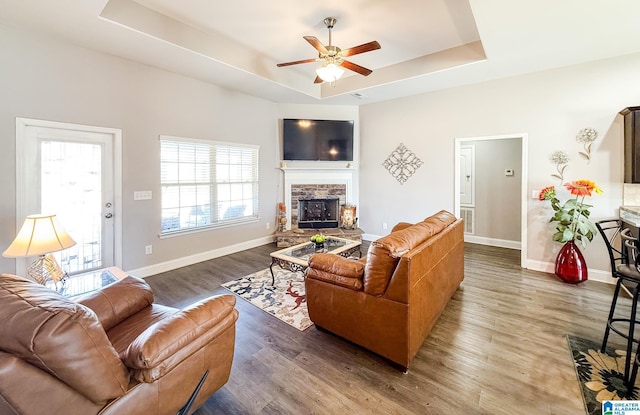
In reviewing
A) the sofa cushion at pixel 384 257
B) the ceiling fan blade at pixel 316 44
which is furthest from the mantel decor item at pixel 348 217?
the sofa cushion at pixel 384 257

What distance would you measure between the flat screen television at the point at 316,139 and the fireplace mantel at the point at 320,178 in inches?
10.4

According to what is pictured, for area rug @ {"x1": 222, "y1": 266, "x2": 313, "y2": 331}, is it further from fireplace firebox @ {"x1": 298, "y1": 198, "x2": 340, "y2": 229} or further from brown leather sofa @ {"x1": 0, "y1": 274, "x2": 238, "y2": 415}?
fireplace firebox @ {"x1": 298, "y1": 198, "x2": 340, "y2": 229}

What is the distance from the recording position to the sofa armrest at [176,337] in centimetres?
127

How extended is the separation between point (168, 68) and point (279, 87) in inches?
68.6

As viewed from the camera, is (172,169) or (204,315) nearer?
(204,315)

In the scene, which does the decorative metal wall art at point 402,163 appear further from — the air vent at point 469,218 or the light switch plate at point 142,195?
the light switch plate at point 142,195

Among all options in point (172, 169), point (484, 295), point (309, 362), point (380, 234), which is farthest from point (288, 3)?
point (380, 234)

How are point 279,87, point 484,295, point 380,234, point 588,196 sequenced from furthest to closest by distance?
point 380,234 → point 279,87 → point 588,196 → point 484,295

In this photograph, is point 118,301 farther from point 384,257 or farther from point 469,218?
point 469,218

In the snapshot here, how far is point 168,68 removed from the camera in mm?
4180

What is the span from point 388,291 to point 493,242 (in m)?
4.97

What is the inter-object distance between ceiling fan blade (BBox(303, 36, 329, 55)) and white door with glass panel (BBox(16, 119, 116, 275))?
2959 millimetres

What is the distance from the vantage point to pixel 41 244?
218 centimetres

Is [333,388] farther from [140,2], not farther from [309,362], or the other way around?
[140,2]
